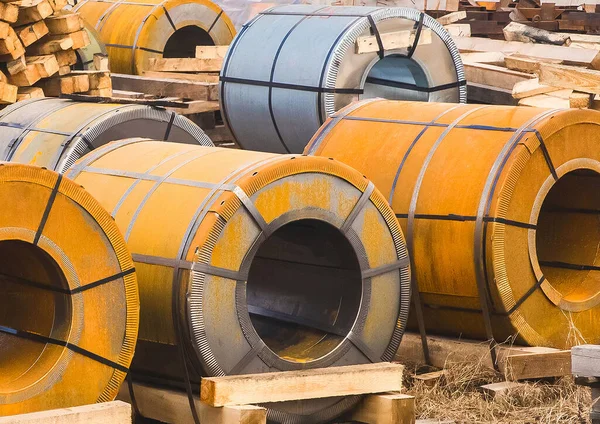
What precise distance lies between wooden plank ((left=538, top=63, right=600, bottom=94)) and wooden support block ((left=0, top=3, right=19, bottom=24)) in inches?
186

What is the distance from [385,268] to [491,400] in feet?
3.37

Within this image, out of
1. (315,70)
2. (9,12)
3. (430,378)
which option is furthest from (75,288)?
(9,12)

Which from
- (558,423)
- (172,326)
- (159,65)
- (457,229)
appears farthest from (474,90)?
(172,326)

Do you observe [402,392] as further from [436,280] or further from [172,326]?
[172,326]

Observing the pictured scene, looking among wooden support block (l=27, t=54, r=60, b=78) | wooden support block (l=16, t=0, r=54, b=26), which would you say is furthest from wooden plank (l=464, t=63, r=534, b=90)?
wooden support block (l=16, t=0, r=54, b=26)

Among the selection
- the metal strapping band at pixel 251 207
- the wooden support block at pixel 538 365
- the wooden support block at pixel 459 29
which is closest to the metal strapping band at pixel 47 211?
the metal strapping band at pixel 251 207

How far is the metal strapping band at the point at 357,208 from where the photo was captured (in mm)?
6071

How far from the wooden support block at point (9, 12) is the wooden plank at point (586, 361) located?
6318 millimetres

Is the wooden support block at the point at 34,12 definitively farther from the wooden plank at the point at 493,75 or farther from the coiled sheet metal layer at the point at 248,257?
the wooden plank at the point at 493,75

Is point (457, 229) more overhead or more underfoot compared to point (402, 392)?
more overhead

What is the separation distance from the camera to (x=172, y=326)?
18.6 feet

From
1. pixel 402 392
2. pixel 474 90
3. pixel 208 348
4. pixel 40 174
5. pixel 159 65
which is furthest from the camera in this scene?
pixel 159 65

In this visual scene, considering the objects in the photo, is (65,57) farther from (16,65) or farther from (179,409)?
(179,409)

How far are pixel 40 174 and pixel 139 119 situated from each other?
3036mm
